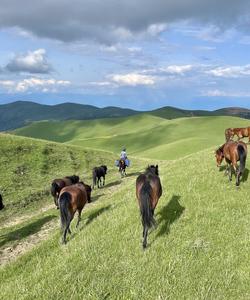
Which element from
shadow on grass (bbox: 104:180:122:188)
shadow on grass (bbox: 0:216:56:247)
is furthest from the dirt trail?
shadow on grass (bbox: 104:180:122:188)

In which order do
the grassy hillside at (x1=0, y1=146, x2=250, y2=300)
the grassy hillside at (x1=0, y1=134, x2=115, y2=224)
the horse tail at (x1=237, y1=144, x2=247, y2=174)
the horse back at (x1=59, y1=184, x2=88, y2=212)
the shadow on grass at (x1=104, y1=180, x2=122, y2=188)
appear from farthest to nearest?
the shadow on grass at (x1=104, y1=180, x2=122, y2=188) < the grassy hillside at (x1=0, y1=134, x2=115, y2=224) < the horse tail at (x1=237, y1=144, x2=247, y2=174) < the horse back at (x1=59, y1=184, x2=88, y2=212) < the grassy hillside at (x1=0, y1=146, x2=250, y2=300)

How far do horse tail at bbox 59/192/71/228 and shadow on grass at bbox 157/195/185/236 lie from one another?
4.20 meters

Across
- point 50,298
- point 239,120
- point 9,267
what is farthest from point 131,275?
point 239,120

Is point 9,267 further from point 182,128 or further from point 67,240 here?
point 182,128

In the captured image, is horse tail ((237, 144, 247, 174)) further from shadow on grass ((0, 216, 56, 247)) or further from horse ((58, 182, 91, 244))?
shadow on grass ((0, 216, 56, 247))

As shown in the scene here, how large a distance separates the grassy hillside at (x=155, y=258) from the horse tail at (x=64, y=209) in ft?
2.65

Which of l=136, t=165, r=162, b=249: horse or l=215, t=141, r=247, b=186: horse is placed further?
l=215, t=141, r=247, b=186: horse

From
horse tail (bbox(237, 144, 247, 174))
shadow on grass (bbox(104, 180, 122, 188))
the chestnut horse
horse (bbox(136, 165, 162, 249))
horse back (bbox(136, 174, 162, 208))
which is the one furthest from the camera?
shadow on grass (bbox(104, 180, 122, 188))

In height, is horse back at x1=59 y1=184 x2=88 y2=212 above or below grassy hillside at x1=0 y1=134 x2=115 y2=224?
above

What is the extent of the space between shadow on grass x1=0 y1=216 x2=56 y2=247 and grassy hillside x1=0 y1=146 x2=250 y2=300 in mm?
4397

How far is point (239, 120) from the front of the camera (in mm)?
173750

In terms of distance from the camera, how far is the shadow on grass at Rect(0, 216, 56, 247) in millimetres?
21295

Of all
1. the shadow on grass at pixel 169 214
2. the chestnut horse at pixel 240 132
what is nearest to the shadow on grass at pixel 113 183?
the chestnut horse at pixel 240 132

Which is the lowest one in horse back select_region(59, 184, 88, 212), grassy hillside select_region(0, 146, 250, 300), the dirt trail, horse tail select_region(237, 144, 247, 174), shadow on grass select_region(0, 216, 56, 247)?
the dirt trail
